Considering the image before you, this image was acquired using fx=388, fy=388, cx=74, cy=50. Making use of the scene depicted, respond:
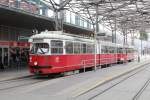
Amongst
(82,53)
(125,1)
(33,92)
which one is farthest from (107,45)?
(33,92)

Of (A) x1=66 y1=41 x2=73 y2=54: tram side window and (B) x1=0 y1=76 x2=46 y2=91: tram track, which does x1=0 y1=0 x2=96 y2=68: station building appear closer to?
(A) x1=66 y1=41 x2=73 y2=54: tram side window

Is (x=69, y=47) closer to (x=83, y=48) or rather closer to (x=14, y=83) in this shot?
(x=83, y=48)

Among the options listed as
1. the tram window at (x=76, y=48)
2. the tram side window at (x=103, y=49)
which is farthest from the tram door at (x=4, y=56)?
the tram side window at (x=103, y=49)

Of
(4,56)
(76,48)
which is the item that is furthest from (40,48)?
(4,56)

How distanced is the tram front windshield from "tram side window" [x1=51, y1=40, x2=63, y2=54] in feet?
1.43

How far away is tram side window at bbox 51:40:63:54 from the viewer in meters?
26.0

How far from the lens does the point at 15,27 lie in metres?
40.3

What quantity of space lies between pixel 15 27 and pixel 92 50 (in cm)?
953

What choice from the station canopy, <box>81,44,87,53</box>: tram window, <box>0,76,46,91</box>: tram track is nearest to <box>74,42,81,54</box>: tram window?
<box>81,44,87,53</box>: tram window

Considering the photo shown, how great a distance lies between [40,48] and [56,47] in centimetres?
111

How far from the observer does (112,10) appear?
5538cm

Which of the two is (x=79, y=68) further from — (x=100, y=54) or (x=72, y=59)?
(x=100, y=54)

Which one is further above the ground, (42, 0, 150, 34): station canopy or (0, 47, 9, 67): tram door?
(42, 0, 150, 34): station canopy

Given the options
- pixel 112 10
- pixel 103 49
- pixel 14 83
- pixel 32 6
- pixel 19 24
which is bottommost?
pixel 14 83
